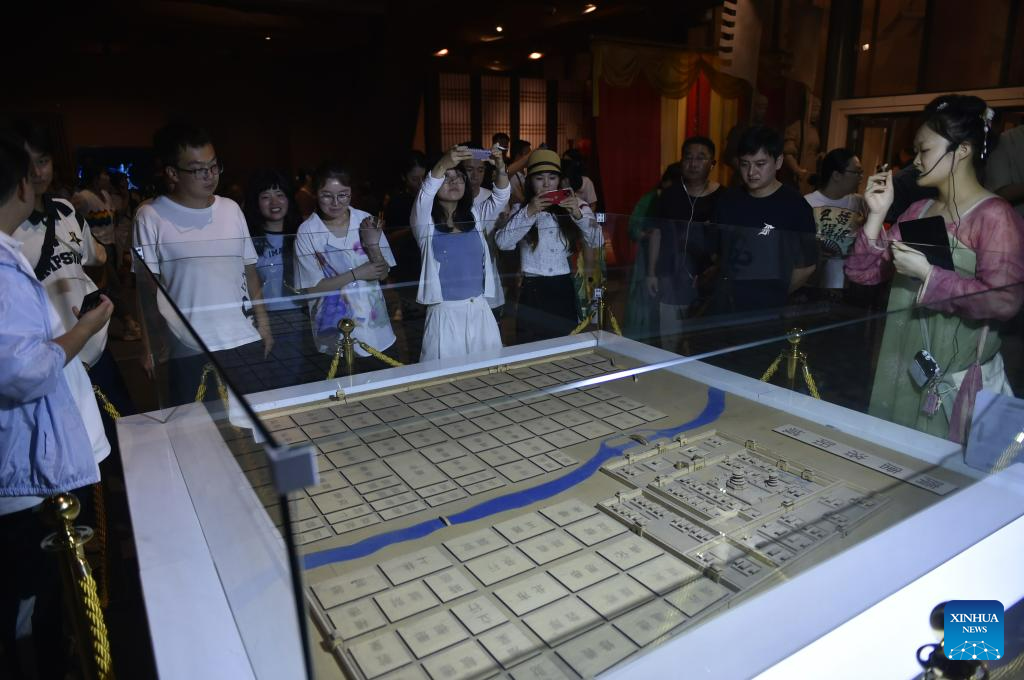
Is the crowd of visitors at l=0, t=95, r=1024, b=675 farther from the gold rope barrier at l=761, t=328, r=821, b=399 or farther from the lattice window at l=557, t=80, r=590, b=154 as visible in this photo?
the lattice window at l=557, t=80, r=590, b=154

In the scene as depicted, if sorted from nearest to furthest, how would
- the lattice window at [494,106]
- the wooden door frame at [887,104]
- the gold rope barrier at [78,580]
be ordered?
the gold rope barrier at [78,580] → the wooden door frame at [887,104] → the lattice window at [494,106]

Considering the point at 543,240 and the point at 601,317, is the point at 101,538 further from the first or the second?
the point at 601,317

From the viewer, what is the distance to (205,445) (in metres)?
1.75

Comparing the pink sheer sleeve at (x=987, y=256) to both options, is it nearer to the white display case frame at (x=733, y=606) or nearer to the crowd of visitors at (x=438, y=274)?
the crowd of visitors at (x=438, y=274)

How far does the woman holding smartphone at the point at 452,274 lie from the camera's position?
2.99 m

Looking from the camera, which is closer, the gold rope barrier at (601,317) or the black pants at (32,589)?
the black pants at (32,589)

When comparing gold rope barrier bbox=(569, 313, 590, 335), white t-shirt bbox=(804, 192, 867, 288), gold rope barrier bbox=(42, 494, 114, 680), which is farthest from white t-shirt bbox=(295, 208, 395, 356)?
white t-shirt bbox=(804, 192, 867, 288)

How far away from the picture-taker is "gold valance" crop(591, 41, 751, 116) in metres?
9.02

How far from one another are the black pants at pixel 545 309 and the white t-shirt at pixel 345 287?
684 mm

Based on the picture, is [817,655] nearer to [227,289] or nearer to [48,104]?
[227,289]

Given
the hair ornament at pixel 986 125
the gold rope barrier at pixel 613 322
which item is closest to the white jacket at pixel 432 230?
the gold rope barrier at pixel 613 322

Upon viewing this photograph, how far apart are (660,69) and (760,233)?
7.33 m

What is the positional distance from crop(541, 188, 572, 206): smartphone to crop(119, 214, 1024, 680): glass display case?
38 cm

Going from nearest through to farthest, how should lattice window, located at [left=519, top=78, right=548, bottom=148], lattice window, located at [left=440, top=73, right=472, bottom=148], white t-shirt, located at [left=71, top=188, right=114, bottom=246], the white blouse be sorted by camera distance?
1. the white blouse
2. white t-shirt, located at [left=71, top=188, right=114, bottom=246]
3. lattice window, located at [left=440, top=73, right=472, bottom=148]
4. lattice window, located at [left=519, top=78, right=548, bottom=148]
